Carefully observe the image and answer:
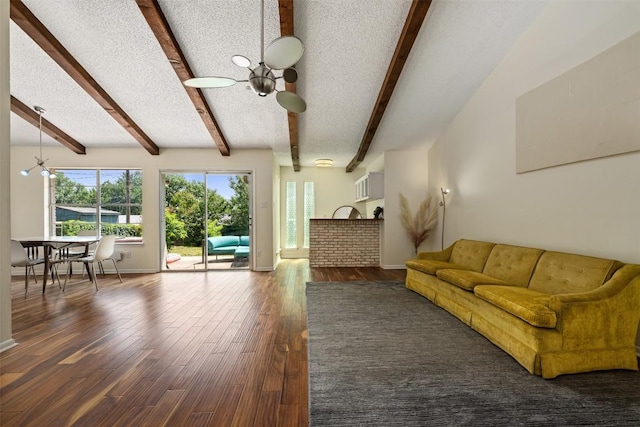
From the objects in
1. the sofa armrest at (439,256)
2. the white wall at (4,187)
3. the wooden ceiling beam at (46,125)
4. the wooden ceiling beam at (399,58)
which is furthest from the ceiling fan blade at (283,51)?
the wooden ceiling beam at (46,125)

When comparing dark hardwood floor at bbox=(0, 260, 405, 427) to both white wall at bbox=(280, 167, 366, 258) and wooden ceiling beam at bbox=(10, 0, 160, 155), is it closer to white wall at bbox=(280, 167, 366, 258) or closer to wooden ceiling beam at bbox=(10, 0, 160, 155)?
wooden ceiling beam at bbox=(10, 0, 160, 155)

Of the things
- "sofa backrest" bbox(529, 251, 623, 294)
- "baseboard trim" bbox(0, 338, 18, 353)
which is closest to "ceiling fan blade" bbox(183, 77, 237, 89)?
"baseboard trim" bbox(0, 338, 18, 353)

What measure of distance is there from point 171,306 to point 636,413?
13.7 ft

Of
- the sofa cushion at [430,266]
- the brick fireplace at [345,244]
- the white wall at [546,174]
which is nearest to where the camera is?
the white wall at [546,174]

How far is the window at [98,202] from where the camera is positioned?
6184 mm

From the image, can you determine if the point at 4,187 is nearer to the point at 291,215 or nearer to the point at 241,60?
the point at 241,60

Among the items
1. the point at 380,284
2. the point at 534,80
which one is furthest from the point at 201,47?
the point at 380,284

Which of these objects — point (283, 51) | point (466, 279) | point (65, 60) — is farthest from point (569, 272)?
point (65, 60)

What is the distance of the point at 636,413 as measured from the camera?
1.65 m

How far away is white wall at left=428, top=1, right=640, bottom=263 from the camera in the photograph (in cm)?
243

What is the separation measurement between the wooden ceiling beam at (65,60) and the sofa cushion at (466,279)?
5144 millimetres

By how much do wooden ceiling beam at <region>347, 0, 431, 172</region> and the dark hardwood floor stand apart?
9.93 ft

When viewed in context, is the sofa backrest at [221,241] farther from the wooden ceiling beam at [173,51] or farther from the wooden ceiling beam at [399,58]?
the wooden ceiling beam at [399,58]

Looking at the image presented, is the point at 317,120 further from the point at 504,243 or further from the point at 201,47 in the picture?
the point at 504,243
